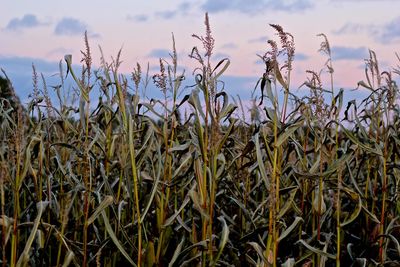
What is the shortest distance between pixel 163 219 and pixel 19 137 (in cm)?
70

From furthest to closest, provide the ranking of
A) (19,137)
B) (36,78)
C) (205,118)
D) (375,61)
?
(375,61)
(36,78)
(205,118)
(19,137)

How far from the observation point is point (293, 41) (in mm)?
2539

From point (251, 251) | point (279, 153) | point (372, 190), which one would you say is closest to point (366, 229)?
point (372, 190)

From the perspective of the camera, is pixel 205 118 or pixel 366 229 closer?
pixel 205 118

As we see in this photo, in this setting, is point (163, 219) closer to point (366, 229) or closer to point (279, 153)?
point (279, 153)

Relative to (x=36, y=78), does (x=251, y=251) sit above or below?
below

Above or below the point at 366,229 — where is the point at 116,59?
above

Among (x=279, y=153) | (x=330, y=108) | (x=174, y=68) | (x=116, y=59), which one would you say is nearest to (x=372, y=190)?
(x=330, y=108)

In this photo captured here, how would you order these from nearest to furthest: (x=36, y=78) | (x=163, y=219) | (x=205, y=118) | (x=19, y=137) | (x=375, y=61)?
(x=19, y=137) < (x=205, y=118) < (x=163, y=219) < (x=36, y=78) < (x=375, y=61)

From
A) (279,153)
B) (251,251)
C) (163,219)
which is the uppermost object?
(279,153)

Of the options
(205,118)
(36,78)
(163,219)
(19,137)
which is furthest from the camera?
(36,78)

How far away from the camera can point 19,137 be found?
2340 mm

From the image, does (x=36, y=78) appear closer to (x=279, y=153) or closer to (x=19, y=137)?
(x=19, y=137)

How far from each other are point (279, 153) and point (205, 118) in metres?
0.32
